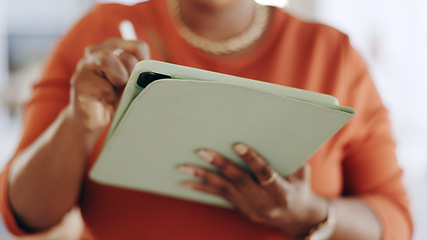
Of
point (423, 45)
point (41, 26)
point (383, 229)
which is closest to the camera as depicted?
point (383, 229)

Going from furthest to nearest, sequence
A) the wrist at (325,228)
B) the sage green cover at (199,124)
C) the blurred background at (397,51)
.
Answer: the blurred background at (397,51)
the wrist at (325,228)
the sage green cover at (199,124)

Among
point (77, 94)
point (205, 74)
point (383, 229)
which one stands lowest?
point (383, 229)

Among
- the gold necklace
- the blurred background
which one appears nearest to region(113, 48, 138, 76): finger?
the gold necklace

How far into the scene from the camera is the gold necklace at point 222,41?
71 cm

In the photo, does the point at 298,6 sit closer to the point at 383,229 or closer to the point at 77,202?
the point at 383,229

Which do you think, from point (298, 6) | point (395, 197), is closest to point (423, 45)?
point (298, 6)

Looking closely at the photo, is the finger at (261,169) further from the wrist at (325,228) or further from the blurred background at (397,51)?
the blurred background at (397,51)

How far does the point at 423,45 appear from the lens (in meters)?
1.55

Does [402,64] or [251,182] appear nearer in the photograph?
[251,182]

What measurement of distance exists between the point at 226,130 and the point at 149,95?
0.12 meters

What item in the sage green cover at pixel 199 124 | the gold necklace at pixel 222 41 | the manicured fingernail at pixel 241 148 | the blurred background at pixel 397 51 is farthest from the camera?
the blurred background at pixel 397 51

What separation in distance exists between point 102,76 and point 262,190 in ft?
0.88

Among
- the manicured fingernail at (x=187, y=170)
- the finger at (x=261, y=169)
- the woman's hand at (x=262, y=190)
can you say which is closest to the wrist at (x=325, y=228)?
the woman's hand at (x=262, y=190)

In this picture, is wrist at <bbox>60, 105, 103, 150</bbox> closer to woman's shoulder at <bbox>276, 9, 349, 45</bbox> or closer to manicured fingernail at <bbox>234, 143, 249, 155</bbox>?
manicured fingernail at <bbox>234, 143, 249, 155</bbox>
